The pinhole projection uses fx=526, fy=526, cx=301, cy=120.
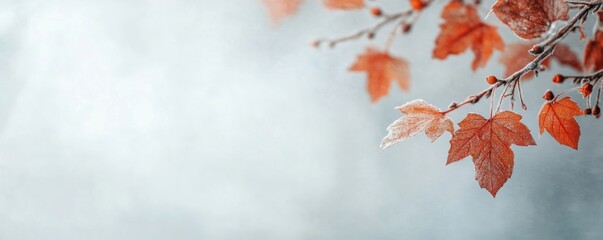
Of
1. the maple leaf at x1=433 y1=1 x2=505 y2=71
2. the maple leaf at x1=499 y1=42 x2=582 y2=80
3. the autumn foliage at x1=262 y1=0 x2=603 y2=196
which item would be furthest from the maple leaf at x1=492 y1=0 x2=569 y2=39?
the maple leaf at x1=499 y1=42 x2=582 y2=80

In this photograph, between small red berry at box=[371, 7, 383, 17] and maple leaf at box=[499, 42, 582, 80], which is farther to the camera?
maple leaf at box=[499, 42, 582, 80]

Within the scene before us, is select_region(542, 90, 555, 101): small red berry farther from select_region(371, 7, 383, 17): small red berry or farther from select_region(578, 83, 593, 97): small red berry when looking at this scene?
select_region(371, 7, 383, 17): small red berry

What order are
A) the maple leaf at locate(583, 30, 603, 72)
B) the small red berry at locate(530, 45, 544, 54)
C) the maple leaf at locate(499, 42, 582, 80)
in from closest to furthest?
the small red berry at locate(530, 45, 544, 54) < the maple leaf at locate(583, 30, 603, 72) < the maple leaf at locate(499, 42, 582, 80)

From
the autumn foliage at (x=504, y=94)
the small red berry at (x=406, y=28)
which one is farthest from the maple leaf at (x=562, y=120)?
the small red berry at (x=406, y=28)

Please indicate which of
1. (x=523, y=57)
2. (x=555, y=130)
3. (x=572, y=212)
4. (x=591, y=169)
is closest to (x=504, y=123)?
(x=555, y=130)

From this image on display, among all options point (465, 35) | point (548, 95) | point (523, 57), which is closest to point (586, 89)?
point (548, 95)

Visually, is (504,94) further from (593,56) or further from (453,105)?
(593,56)
